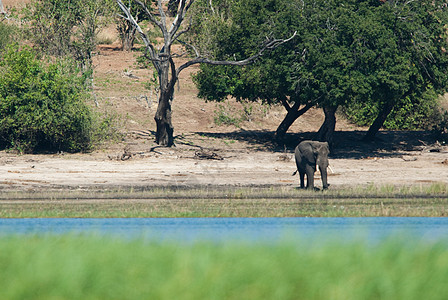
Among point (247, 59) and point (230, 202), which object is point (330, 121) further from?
point (230, 202)

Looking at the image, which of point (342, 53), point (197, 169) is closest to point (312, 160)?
point (197, 169)

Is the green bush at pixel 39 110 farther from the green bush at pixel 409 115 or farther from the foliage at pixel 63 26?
the green bush at pixel 409 115

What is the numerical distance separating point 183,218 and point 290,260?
871 cm

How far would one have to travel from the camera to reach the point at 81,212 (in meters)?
15.7

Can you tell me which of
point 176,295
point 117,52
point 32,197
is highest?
point 117,52

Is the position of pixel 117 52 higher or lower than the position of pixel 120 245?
higher

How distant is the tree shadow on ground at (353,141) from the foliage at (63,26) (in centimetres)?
874

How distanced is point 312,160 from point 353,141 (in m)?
12.7

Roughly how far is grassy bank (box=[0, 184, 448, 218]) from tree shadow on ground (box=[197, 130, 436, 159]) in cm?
866

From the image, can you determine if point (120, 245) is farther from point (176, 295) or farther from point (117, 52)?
point (117, 52)

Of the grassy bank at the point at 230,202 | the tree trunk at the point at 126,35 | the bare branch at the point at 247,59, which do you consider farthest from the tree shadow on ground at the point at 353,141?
the tree trunk at the point at 126,35

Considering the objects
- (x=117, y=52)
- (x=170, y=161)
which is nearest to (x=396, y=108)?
(x=170, y=161)

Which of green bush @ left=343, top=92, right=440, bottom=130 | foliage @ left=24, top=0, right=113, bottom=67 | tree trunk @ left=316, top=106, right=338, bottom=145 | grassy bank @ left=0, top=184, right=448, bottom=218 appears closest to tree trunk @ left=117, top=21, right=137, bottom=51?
foliage @ left=24, top=0, right=113, bottom=67

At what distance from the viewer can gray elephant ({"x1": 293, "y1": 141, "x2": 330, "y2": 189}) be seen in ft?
66.2
